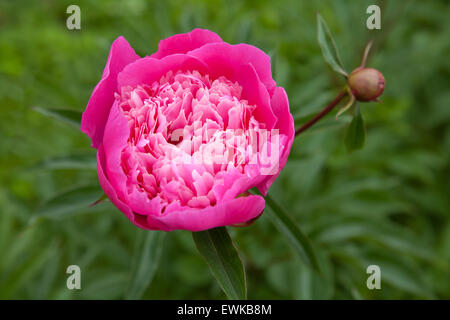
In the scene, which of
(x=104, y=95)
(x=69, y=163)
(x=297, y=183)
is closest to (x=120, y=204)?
(x=104, y=95)

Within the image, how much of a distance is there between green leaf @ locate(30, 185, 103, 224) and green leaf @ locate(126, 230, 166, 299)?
0.15 meters

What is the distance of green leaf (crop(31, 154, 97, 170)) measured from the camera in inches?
40.3

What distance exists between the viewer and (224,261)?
0.75 meters

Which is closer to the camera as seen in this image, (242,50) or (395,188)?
(242,50)

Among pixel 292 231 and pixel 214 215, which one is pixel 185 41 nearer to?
pixel 214 215

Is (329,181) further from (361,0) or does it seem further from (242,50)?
(242,50)

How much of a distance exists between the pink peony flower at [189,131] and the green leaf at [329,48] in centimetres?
17

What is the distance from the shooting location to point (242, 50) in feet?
2.44

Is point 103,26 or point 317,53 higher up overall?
point 103,26

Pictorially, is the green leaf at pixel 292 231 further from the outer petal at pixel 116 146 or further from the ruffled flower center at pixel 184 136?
the outer petal at pixel 116 146

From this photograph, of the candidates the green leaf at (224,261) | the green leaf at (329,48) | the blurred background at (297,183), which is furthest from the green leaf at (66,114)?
the green leaf at (329,48)

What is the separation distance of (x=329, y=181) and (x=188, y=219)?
1272 millimetres

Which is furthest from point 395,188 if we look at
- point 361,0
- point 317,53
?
point 361,0

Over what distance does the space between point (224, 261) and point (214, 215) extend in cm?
15
